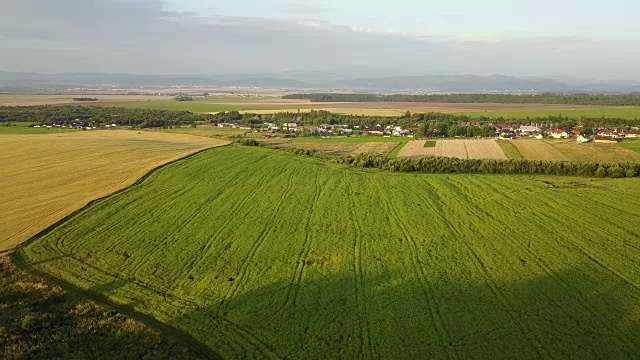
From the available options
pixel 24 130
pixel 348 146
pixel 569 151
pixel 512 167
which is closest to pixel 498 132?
pixel 569 151

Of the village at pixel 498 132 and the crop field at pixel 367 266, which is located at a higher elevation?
the village at pixel 498 132

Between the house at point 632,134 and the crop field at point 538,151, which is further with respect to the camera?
the house at point 632,134

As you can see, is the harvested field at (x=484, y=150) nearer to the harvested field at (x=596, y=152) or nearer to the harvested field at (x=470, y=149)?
the harvested field at (x=470, y=149)

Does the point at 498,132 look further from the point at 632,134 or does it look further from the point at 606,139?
the point at 632,134

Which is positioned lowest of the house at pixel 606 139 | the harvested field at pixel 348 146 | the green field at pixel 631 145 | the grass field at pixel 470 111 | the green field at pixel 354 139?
the harvested field at pixel 348 146

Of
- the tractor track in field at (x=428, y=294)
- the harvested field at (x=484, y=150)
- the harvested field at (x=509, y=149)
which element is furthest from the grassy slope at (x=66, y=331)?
the harvested field at (x=509, y=149)

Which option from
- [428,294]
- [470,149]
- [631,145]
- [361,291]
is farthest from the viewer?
[631,145]

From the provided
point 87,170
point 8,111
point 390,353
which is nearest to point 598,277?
point 390,353
